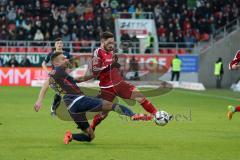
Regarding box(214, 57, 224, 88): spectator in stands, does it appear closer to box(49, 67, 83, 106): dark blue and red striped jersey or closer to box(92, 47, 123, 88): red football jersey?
box(92, 47, 123, 88): red football jersey

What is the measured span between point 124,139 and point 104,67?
1.58m

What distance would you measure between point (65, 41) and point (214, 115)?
75.1 ft

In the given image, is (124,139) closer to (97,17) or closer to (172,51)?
(97,17)

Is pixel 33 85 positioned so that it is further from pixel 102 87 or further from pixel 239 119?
pixel 102 87

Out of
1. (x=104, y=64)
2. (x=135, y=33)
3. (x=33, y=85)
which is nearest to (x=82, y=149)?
(x=104, y=64)

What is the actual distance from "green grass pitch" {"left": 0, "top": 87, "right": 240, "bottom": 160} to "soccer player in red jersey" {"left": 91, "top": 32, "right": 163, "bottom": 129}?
2.36 ft

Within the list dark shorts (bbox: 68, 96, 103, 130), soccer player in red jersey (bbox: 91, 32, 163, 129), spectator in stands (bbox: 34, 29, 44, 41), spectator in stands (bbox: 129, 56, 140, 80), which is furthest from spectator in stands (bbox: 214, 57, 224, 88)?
dark shorts (bbox: 68, 96, 103, 130)

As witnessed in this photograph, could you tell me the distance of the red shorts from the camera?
14.2 metres

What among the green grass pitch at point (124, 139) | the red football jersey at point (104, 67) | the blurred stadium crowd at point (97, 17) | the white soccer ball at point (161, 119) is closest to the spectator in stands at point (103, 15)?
the blurred stadium crowd at point (97, 17)

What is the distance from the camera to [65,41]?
4306 centimetres

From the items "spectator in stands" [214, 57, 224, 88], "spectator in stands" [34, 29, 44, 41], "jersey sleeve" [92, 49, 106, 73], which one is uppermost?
"jersey sleeve" [92, 49, 106, 73]

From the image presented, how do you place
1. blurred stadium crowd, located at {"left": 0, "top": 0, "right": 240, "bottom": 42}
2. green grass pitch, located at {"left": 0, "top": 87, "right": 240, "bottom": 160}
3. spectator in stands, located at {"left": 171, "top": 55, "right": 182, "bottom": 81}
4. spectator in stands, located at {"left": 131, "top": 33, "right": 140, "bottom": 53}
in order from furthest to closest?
spectator in stands, located at {"left": 131, "top": 33, "right": 140, "bottom": 53} → blurred stadium crowd, located at {"left": 0, "top": 0, "right": 240, "bottom": 42} → spectator in stands, located at {"left": 171, "top": 55, "right": 182, "bottom": 81} → green grass pitch, located at {"left": 0, "top": 87, "right": 240, "bottom": 160}

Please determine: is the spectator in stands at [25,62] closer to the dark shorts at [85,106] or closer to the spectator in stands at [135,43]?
the spectator in stands at [135,43]

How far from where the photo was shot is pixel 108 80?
14.3 m
